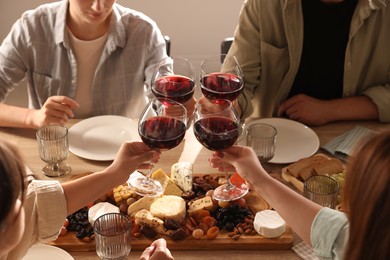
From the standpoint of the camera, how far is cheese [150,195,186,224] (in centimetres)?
175

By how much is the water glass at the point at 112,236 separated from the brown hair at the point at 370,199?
24.3 inches

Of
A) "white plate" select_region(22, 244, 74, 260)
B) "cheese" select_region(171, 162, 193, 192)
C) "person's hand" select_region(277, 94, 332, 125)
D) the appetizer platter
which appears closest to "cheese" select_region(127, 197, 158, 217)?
the appetizer platter

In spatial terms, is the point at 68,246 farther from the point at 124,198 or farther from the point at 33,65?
the point at 33,65

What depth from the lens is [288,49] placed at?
8.00 feet

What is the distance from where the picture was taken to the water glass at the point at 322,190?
177 cm

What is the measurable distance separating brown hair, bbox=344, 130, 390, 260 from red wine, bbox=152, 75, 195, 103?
771mm

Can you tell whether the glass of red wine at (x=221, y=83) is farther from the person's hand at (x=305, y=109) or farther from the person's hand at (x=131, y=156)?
the person's hand at (x=305, y=109)

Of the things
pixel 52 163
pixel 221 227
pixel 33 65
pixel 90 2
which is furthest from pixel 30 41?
pixel 221 227

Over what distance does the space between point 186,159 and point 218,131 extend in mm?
394

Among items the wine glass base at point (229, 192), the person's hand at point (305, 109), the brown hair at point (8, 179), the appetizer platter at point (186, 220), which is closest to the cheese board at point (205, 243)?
the appetizer platter at point (186, 220)

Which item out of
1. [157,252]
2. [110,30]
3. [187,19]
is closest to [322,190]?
[157,252]

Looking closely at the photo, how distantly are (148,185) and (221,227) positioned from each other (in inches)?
9.7

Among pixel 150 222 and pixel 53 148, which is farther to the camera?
pixel 53 148

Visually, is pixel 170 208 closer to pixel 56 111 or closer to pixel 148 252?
pixel 148 252
